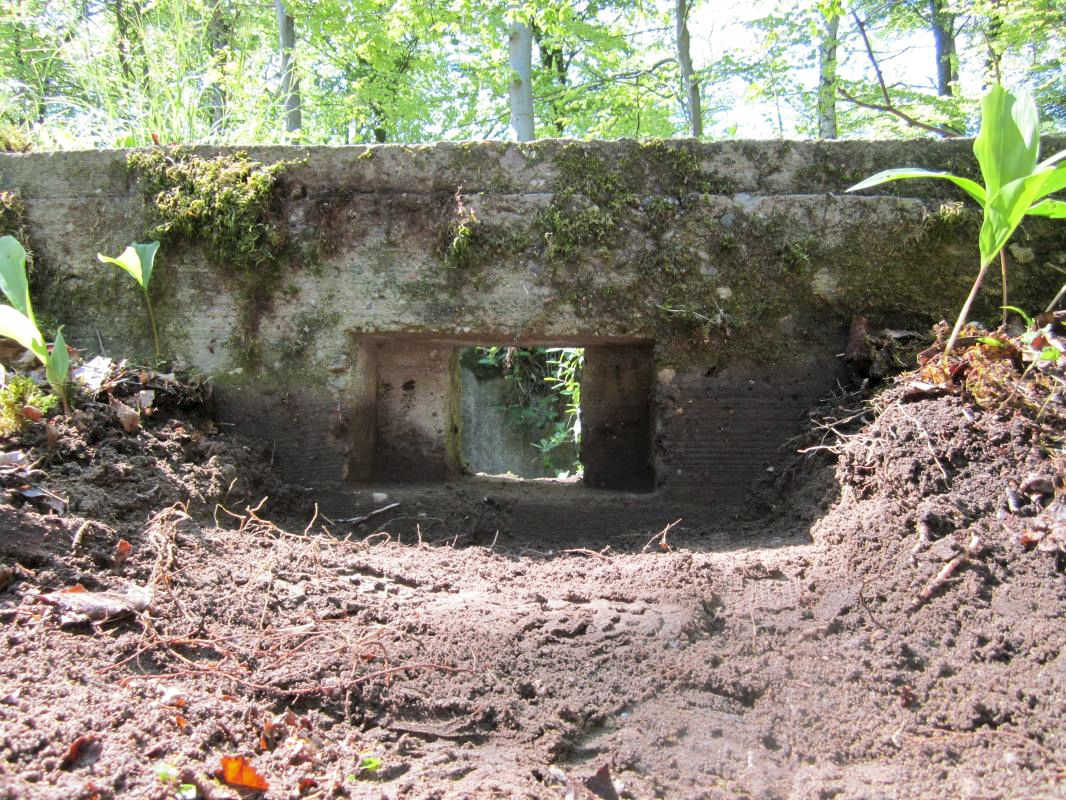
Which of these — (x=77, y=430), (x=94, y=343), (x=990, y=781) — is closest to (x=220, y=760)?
(x=990, y=781)

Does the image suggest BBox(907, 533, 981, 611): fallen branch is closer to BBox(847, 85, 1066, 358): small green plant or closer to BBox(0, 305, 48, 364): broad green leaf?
BBox(847, 85, 1066, 358): small green plant

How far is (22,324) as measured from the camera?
87.8 inches

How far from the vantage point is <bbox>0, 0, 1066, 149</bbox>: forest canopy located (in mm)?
3617

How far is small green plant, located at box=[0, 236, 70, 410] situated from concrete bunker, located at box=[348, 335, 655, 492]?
3.66 ft

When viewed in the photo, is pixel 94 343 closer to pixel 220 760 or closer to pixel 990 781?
pixel 220 760

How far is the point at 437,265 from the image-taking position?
2896 mm

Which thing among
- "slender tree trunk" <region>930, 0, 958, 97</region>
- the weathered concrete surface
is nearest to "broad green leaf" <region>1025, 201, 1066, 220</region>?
the weathered concrete surface

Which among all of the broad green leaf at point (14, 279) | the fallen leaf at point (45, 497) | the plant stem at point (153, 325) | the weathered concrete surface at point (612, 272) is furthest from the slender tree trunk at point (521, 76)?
the fallen leaf at point (45, 497)

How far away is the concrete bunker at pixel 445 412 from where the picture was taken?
3252mm

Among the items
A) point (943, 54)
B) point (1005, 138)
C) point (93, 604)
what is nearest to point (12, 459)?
point (93, 604)

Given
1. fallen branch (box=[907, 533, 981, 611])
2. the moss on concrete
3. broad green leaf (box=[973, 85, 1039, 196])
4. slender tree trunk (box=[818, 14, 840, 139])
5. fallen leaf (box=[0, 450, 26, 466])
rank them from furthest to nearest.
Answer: slender tree trunk (box=[818, 14, 840, 139]) → the moss on concrete → broad green leaf (box=[973, 85, 1039, 196]) → fallen leaf (box=[0, 450, 26, 466]) → fallen branch (box=[907, 533, 981, 611])

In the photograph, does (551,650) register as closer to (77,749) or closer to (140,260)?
(77,749)

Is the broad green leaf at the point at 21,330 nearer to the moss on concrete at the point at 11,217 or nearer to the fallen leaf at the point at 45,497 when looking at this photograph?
the fallen leaf at the point at 45,497

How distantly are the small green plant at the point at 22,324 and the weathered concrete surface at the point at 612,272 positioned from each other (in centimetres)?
65
